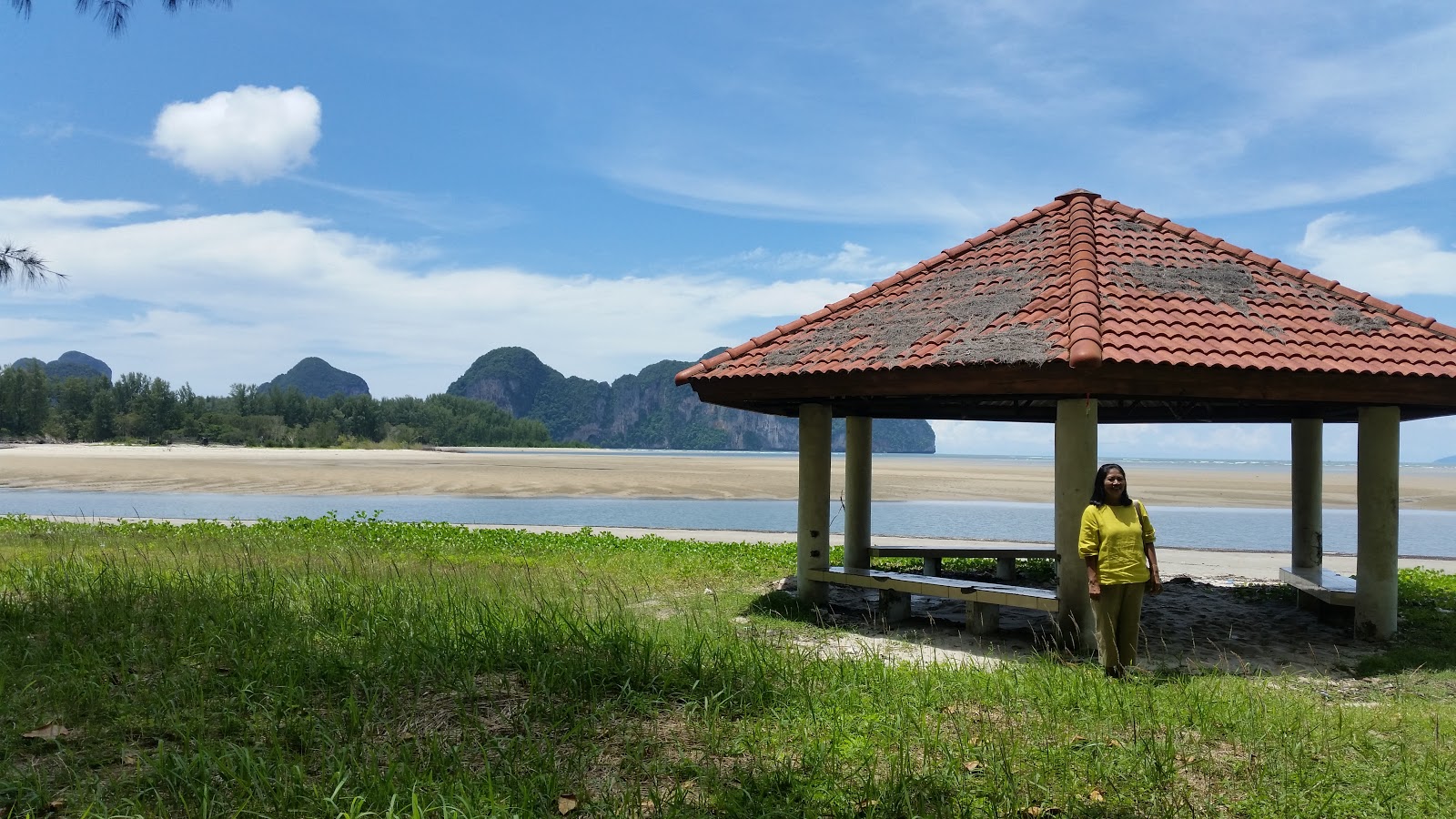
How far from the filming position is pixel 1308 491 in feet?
35.5

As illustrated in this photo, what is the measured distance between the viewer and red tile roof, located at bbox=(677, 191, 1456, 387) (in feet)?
23.8

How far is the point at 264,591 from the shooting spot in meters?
7.14

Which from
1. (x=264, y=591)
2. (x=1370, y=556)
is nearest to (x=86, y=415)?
(x=264, y=591)

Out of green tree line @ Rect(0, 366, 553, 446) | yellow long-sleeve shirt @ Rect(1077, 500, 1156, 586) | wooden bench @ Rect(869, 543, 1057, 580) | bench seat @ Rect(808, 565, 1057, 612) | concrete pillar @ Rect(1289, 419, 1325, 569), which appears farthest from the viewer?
green tree line @ Rect(0, 366, 553, 446)

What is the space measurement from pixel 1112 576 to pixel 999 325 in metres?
2.42

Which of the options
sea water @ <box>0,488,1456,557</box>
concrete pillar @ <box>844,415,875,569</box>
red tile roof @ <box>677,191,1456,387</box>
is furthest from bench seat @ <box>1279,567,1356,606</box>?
sea water @ <box>0,488,1456,557</box>

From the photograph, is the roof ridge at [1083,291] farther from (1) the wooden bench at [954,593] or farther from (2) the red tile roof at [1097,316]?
(1) the wooden bench at [954,593]

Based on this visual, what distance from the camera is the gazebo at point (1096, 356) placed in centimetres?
720

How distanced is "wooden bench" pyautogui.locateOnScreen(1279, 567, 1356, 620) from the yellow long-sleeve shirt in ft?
12.9

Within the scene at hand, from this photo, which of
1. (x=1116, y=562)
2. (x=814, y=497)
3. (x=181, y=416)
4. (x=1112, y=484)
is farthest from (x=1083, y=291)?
(x=181, y=416)

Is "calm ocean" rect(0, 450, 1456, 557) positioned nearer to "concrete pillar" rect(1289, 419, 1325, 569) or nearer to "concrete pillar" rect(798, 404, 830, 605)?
"concrete pillar" rect(1289, 419, 1325, 569)

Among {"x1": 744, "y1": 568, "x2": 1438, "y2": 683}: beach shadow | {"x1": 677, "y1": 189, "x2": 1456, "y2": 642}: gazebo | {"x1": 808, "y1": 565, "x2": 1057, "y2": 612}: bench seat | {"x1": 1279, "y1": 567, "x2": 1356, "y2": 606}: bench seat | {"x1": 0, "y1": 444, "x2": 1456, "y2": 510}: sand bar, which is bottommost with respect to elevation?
{"x1": 0, "y1": 444, "x2": 1456, "y2": 510}: sand bar

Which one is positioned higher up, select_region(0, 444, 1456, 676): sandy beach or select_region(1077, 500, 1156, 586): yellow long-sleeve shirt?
select_region(1077, 500, 1156, 586): yellow long-sleeve shirt

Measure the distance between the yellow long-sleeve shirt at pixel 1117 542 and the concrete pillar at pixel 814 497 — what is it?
10.9 ft
